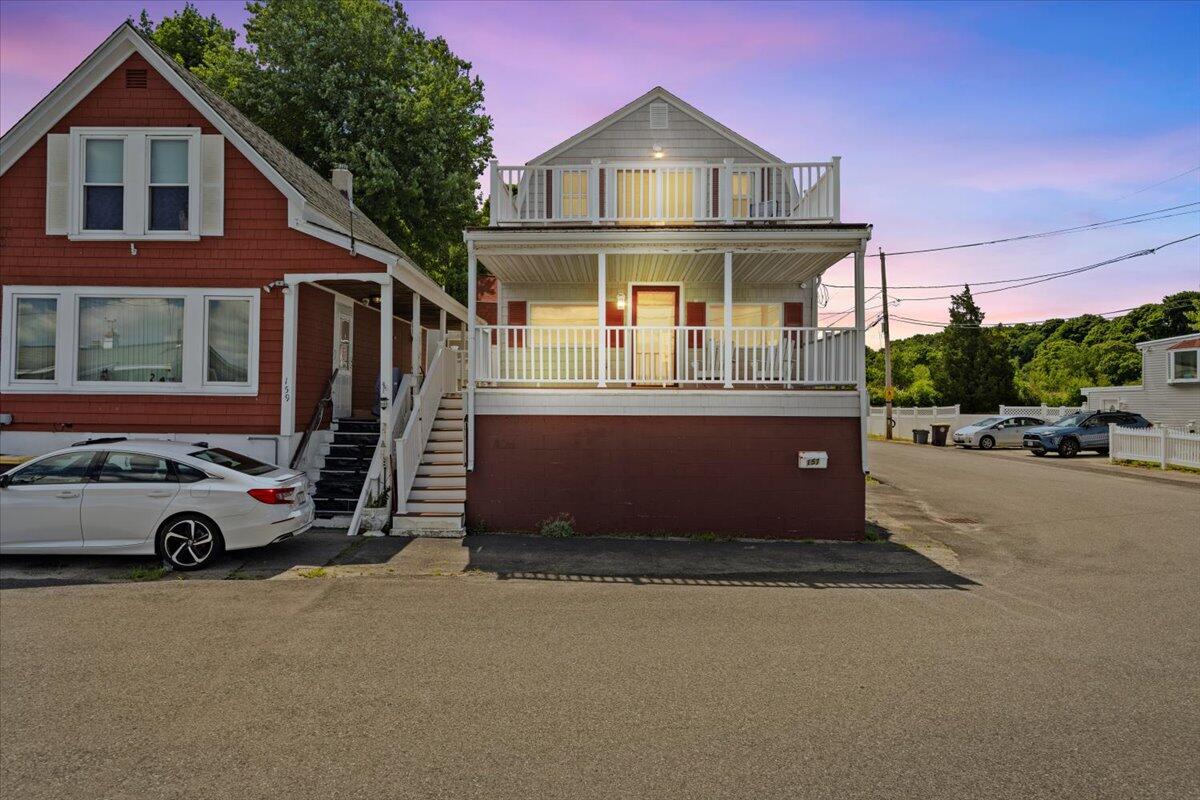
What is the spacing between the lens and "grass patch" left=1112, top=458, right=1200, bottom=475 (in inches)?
783

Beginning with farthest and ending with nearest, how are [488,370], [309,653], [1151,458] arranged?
[1151,458] < [488,370] < [309,653]

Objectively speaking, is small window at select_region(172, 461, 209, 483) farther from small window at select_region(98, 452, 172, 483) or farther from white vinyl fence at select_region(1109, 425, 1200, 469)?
white vinyl fence at select_region(1109, 425, 1200, 469)

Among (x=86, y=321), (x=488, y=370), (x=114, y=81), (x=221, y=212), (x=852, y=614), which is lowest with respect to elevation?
(x=852, y=614)

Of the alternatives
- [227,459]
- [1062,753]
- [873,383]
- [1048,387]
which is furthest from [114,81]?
[873,383]

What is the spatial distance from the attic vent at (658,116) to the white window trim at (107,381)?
31.9 ft

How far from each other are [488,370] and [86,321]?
7027 millimetres

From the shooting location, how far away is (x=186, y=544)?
→ 26.6ft

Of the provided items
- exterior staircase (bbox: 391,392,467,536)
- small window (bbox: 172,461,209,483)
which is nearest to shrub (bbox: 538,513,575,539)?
exterior staircase (bbox: 391,392,467,536)

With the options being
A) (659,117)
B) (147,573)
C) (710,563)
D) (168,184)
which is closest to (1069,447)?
(659,117)

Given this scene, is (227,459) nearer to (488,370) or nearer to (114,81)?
(488,370)

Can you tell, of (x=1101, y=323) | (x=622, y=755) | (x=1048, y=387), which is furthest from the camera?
(x=1101, y=323)

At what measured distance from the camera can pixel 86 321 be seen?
11.5m

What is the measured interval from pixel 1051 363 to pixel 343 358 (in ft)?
177

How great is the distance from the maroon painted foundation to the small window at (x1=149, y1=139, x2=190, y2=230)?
6599 mm
